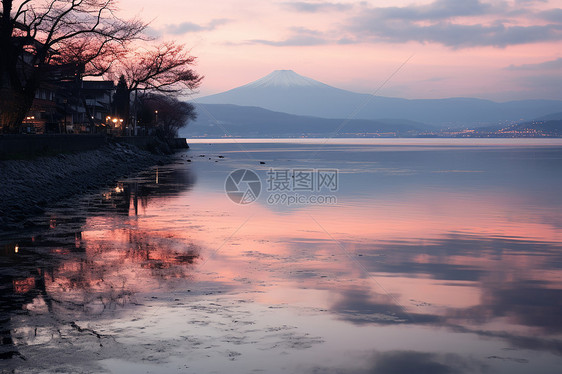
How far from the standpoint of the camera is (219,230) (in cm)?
2253

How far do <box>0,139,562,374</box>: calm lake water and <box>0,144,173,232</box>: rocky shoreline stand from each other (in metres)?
1.39

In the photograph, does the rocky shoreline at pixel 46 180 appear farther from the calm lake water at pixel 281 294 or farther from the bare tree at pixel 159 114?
the bare tree at pixel 159 114

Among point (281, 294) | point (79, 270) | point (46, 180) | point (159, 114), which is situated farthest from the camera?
point (159, 114)

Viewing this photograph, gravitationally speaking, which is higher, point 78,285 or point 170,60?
point 170,60

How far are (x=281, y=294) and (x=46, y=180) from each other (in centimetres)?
2649

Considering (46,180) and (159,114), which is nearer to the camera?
(46,180)

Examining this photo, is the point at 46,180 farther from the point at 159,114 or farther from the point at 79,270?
the point at 159,114

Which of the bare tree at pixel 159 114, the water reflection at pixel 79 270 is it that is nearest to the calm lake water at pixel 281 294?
the water reflection at pixel 79 270

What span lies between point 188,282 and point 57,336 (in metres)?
4.12

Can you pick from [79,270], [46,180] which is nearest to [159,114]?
[46,180]

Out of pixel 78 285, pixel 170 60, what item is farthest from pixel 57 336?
pixel 170 60

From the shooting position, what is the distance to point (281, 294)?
1283cm

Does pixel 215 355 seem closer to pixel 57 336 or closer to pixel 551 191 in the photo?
pixel 57 336

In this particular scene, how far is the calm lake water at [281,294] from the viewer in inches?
361
